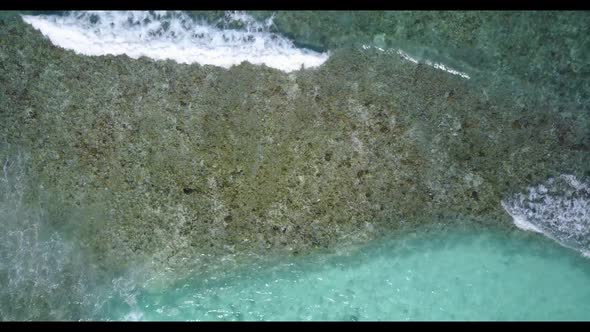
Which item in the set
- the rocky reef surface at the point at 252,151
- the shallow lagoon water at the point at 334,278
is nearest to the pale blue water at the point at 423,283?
the shallow lagoon water at the point at 334,278

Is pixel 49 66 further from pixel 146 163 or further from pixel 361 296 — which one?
pixel 361 296

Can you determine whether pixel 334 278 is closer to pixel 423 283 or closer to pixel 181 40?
pixel 423 283

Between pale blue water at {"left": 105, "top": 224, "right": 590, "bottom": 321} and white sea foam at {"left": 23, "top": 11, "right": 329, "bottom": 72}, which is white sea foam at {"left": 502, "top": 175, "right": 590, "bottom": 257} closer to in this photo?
pale blue water at {"left": 105, "top": 224, "right": 590, "bottom": 321}

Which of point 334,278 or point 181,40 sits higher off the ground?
point 181,40

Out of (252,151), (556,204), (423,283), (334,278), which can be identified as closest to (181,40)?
(252,151)

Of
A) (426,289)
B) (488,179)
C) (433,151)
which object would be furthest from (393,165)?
(426,289)

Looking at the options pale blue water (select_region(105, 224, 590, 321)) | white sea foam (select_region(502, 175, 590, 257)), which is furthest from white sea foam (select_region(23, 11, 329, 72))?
white sea foam (select_region(502, 175, 590, 257))
